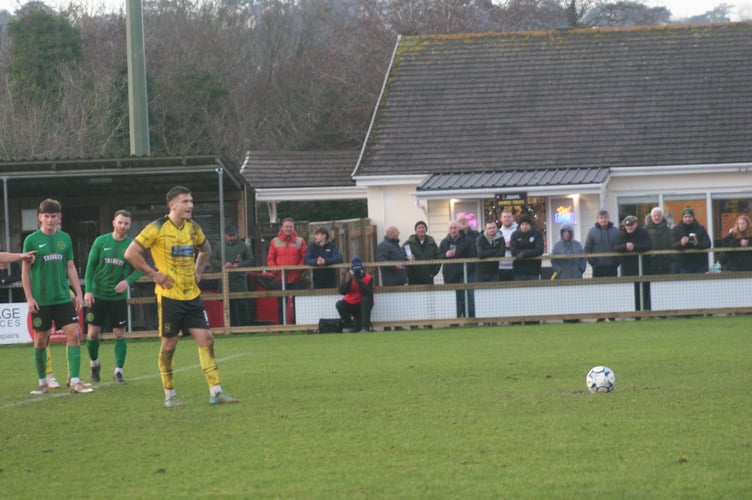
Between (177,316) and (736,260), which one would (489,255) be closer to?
(736,260)

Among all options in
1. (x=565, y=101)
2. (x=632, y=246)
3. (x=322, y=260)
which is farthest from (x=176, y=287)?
(x=565, y=101)

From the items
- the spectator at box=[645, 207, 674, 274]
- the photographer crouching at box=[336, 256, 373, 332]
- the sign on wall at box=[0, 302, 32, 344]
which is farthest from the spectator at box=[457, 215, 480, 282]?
the sign on wall at box=[0, 302, 32, 344]

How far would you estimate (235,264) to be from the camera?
22.0m

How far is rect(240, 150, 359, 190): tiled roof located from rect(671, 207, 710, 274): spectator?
1239 centimetres

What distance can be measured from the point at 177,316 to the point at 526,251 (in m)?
11.1

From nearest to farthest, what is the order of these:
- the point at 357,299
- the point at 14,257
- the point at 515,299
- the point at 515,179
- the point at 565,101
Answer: the point at 14,257, the point at 357,299, the point at 515,299, the point at 515,179, the point at 565,101

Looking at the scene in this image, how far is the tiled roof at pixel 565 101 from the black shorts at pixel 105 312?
16.0 metres

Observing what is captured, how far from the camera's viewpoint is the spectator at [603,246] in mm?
21266

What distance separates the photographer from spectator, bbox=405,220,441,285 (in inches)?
845

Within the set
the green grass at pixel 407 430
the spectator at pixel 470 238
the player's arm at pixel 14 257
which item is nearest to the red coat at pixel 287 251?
the spectator at pixel 470 238

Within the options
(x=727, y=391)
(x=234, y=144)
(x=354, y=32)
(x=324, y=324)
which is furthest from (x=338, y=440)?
(x=354, y=32)

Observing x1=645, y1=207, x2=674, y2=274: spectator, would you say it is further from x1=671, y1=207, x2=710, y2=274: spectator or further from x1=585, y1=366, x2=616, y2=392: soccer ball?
Result: x1=585, y1=366, x2=616, y2=392: soccer ball

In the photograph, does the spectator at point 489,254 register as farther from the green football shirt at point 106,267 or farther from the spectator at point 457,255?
the green football shirt at point 106,267

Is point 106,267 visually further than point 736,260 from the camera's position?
No
